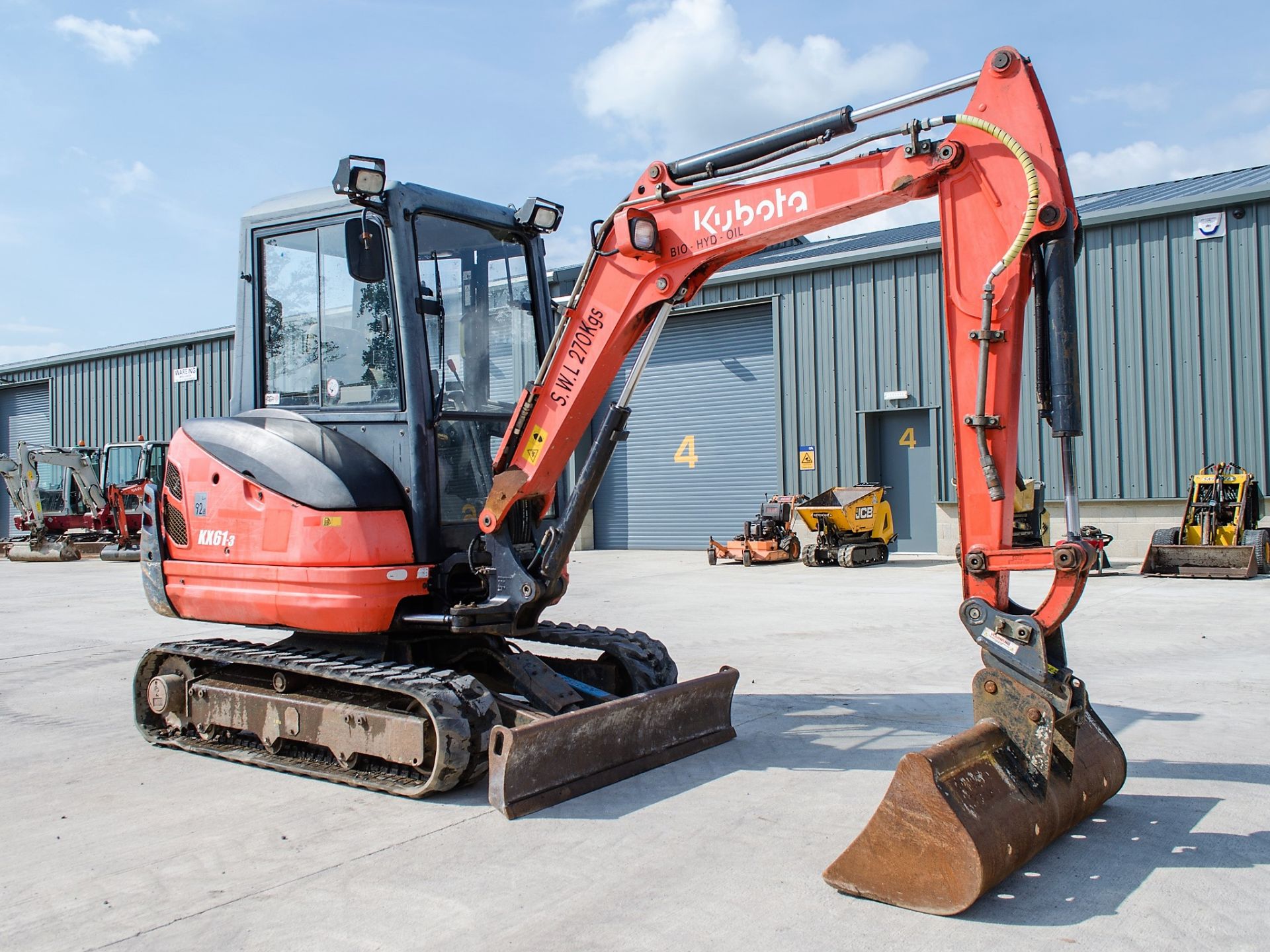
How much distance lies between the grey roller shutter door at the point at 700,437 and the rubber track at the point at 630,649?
633 inches

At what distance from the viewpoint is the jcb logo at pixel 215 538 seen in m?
6.10

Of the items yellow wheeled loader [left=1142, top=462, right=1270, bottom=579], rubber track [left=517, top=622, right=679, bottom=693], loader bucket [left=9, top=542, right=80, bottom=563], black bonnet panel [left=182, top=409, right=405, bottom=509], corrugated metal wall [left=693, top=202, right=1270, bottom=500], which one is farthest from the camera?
loader bucket [left=9, top=542, right=80, bottom=563]

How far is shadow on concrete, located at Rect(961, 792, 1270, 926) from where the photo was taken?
3832mm

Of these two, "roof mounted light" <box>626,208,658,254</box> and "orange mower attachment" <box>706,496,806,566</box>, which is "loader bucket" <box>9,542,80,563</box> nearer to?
"orange mower attachment" <box>706,496,806,566</box>

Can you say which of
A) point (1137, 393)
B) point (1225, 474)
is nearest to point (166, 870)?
point (1225, 474)

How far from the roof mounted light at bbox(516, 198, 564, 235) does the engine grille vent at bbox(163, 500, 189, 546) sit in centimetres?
271

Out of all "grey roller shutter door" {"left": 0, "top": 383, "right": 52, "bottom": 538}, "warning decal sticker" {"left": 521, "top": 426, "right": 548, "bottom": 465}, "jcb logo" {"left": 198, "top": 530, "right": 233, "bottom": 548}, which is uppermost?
"grey roller shutter door" {"left": 0, "top": 383, "right": 52, "bottom": 538}

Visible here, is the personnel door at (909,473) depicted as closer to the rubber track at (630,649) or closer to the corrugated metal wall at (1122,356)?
the corrugated metal wall at (1122,356)

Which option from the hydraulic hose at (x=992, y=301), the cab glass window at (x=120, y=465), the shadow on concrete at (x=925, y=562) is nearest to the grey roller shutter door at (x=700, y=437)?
the shadow on concrete at (x=925, y=562)

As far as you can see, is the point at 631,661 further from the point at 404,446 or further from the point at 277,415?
the point at 277,415

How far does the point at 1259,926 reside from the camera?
362cm

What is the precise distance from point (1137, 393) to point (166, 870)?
17966mm

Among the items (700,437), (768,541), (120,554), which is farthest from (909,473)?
(120,554)

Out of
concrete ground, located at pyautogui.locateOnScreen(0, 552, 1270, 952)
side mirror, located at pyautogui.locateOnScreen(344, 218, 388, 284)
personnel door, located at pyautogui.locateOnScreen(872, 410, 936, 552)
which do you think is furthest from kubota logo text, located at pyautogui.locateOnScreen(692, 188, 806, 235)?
personnel door, located at pyautogui.locateOnScreen(872, 410, 936, 552)
